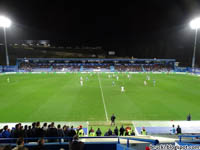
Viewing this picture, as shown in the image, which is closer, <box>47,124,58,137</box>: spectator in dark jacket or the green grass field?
<box>47,124,58,137</box>: spectator in dark jacket

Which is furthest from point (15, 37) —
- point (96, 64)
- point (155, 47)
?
point (155, 47)

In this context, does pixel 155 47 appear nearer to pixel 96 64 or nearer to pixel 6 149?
pixel 96 64

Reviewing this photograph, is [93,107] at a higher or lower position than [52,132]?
lower

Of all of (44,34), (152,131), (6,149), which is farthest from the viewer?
(44,34)

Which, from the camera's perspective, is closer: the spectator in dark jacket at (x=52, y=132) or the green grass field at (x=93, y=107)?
the spectator in dark jacket at (x=52, y=132)

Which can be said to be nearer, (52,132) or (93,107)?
(52,132)

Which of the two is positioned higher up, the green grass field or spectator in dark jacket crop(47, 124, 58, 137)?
spectator in dark jacket crop(47, 124, 58, 137)

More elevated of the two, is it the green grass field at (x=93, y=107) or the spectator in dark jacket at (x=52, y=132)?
the spectator in dark jacket at (x=52, y=132)

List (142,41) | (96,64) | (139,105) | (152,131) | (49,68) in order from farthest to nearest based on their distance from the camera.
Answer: (142,41)
(96,64)
(49,68)
(139,105)
(152,131)

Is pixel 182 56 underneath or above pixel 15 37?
underneath

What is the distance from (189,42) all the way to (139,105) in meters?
55.2

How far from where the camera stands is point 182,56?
65875 millimetres

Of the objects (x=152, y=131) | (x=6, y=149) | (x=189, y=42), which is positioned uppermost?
(x=189, y=42)

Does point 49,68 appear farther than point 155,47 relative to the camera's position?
No
